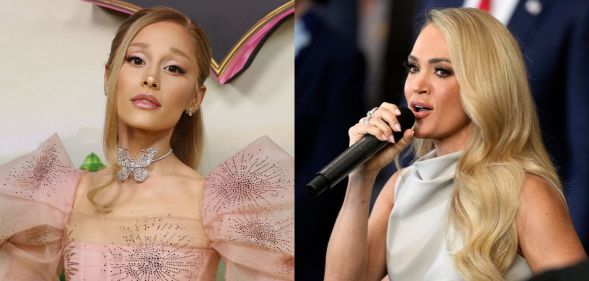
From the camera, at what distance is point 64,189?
250 centimetres

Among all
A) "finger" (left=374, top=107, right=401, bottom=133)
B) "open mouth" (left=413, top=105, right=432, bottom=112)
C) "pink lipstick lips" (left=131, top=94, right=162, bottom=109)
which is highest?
"pink lipstick lips" (left=131, top=94, right=162, bottom=109)

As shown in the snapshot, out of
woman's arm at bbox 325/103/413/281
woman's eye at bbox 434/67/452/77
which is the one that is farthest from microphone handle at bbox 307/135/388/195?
woman's eye at bbox 434/67/452/77

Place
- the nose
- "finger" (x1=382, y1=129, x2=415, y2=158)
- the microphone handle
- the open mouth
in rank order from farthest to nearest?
the nose
the open mouth
"finger" (x1=382, y1=129, x2=415, y2=158)
the microphone handle

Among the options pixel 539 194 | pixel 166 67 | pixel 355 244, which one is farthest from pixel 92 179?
pixel 539 194

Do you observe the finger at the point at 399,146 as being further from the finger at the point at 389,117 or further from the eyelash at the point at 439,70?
the eyelash at the point at 439,70

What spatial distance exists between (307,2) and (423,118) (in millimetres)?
519

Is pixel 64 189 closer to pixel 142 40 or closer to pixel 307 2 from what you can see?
pixel 142 40

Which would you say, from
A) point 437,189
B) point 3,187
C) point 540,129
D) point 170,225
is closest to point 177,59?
point 170,225

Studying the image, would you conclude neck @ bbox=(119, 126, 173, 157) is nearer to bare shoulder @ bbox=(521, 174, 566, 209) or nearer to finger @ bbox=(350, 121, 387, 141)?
finger @ bbox=(350, 121, 387, 141)

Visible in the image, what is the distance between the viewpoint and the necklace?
2465mm

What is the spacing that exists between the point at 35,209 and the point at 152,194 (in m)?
0.35

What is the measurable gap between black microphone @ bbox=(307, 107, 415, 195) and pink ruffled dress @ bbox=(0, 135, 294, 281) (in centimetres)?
53

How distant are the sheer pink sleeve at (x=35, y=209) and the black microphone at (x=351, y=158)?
35.8 inches

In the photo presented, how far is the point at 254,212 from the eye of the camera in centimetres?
250
